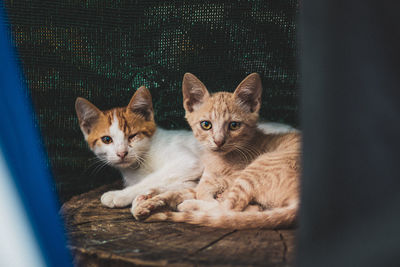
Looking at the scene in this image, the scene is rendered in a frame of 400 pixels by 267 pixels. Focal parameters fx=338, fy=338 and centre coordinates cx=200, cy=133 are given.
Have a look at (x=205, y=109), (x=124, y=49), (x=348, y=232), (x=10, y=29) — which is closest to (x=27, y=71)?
(x=10, y=29)

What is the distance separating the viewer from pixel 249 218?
950 millimetres

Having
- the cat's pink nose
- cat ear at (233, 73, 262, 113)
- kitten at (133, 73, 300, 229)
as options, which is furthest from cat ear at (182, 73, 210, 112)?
the cat's pink nose

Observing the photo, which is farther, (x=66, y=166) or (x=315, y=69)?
(x=66, y=166)

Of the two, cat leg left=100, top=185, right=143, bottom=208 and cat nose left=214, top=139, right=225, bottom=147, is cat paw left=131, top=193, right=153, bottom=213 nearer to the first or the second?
cat leg left=100, top=185, right=143, bottom=208

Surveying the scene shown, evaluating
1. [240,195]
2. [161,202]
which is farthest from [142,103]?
[240,195]

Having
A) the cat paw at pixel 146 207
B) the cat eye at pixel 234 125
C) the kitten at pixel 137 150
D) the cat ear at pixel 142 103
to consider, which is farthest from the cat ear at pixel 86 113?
the cat eye at pixel 234 125

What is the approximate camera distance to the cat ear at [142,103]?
128cm

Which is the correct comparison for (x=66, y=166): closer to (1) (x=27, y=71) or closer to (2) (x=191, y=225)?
→ (1) (x=27, y=71)

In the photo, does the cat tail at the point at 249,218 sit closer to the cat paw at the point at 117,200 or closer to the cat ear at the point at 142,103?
the cat paw at the point at 117,200

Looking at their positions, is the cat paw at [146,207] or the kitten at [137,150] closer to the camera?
the cat paw at [146,207]

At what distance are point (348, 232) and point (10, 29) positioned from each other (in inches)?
49.3

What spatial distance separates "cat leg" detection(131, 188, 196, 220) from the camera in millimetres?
1083

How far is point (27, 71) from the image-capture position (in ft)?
4.12

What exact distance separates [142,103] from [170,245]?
1.95 feet
